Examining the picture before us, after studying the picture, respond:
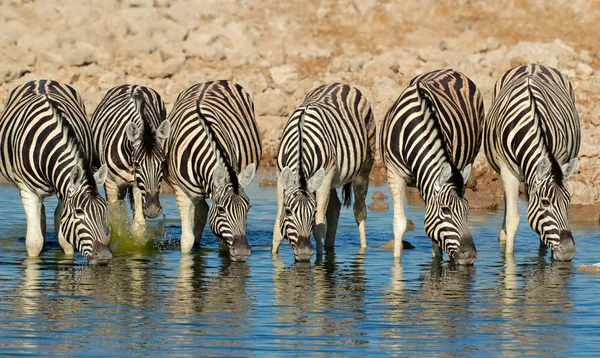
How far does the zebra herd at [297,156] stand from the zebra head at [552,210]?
0.01 meters

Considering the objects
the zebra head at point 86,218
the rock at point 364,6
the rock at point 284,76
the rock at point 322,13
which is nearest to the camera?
the zebra head at point 86,218

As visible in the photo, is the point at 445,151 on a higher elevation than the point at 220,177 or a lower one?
higher

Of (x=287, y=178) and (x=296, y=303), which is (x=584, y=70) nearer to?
(x=287, y=178)

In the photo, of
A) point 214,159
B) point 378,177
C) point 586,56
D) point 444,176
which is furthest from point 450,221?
point 586,56

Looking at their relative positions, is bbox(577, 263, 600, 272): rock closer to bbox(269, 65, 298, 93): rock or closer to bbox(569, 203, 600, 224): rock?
bbox(569, 203, 600, 224): rock

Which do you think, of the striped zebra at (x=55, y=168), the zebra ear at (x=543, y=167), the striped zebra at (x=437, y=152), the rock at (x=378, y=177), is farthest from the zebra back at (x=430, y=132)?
the rock at (x=378, y=177)

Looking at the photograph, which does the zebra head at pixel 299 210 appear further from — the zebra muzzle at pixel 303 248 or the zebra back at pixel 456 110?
the zebra back at pixel 456 110

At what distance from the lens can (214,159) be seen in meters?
14.3

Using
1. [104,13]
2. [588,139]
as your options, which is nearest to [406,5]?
[104,13]

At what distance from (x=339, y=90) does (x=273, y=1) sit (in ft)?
80.6

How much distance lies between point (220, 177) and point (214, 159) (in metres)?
0.51

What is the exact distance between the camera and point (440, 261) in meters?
14.5

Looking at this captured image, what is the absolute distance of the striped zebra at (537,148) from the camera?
45.6 ft

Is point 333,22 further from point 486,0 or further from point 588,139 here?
point 588,139
